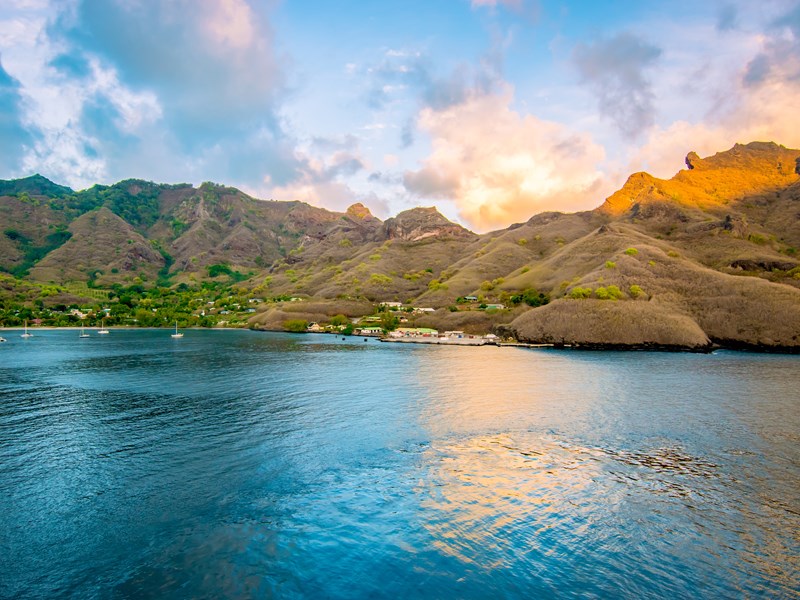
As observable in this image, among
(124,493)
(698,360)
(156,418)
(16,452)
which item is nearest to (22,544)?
(124,493)

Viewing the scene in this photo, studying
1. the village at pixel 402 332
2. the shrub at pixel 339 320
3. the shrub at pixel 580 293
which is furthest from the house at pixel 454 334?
the shrub at pixel 339 320

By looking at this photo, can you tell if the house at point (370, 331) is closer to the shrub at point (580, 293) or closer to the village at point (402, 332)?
the village at point (402, 332)

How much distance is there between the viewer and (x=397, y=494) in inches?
1051

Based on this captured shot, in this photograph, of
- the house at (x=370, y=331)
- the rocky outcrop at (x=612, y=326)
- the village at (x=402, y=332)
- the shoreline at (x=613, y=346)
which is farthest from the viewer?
the house at (x=370, y=331)

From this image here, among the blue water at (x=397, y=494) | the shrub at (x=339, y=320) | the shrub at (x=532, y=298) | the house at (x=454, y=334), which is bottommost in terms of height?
the blue water at (x=397, y=494)

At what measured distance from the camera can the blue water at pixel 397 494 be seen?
61.7ft

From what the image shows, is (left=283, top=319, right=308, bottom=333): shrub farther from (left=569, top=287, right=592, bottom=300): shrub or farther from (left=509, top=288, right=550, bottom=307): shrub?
(left=569, top=287, right=592, bottom=300): shrub

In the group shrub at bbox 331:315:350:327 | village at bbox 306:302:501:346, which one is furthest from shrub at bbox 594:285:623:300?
shrub at bbox 331:315:350:327

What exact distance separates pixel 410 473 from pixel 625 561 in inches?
532

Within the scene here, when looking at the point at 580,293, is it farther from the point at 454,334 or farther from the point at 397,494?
the point at 397,494

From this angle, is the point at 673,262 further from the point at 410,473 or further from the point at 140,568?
the point at 140,568

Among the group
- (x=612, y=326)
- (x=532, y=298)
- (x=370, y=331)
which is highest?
(x=532, y=298)

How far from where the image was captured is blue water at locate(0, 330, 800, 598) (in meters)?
18.8

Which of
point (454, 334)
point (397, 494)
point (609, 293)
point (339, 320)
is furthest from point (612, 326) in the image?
point (397, 494)
